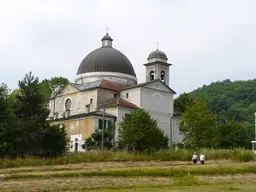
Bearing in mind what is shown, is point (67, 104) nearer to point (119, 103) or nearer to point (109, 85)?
point (109, 85)

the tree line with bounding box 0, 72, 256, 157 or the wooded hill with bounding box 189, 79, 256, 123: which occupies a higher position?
the wooded hill with bounding box 189, 79, 256, 123

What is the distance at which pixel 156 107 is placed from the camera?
65875 mm

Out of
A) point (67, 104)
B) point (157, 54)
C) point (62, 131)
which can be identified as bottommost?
point (62, 131)

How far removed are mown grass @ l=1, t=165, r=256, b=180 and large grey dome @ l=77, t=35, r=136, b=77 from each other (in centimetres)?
3827

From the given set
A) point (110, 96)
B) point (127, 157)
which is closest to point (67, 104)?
point (110, 96)

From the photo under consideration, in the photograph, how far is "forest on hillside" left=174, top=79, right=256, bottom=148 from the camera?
54.8 metres

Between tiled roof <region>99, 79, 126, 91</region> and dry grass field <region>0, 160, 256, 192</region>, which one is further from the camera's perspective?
tiled roof <region>99, 79, 126, 91</region>

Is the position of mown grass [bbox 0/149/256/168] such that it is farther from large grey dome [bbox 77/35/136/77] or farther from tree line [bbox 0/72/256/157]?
large grey dome [bbox 77/35/136/77]

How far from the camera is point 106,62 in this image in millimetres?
69562

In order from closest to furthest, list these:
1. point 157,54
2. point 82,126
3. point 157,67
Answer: point 82,126 → point 157,67 → point 157,54

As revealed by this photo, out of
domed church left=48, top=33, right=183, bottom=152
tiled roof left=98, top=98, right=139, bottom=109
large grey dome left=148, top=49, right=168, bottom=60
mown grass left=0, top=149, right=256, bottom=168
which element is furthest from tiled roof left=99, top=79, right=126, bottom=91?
mown grass left=0, top=149, right=256, bottom=168

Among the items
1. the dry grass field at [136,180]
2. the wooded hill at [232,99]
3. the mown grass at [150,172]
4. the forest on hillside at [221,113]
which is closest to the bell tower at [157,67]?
the forest on hillside at [221,113]

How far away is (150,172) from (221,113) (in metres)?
93.8

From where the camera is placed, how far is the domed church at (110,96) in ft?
198
